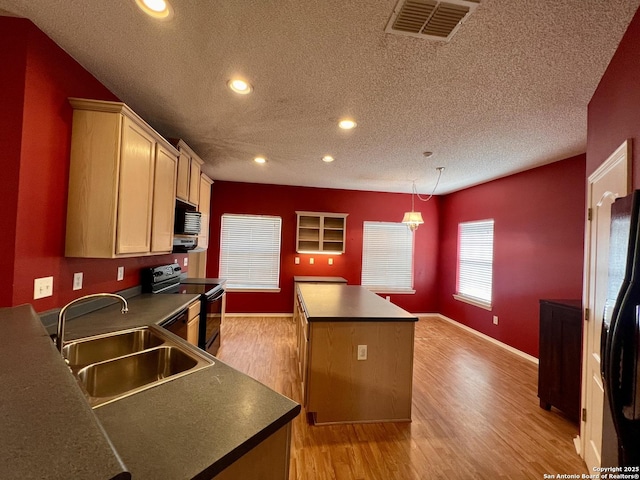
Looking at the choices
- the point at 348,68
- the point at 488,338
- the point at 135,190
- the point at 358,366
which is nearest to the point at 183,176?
the point at 135,190

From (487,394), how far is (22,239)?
3.93 meters

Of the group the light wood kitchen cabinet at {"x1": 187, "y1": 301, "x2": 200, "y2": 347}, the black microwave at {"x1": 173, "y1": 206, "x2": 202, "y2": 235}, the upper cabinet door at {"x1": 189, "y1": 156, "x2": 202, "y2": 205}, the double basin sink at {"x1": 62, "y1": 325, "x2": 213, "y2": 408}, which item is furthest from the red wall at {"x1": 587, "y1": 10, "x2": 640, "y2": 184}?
the upper cabinet door at {"x1": 189, "y1": 156, "x2": 202, "y2": 205}

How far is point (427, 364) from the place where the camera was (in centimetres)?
362

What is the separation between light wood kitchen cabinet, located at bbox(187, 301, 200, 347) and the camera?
8.87 feet

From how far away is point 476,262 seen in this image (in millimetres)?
5078

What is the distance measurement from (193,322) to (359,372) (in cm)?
166

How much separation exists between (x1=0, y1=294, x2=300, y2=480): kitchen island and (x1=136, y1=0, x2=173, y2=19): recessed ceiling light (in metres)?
1.56

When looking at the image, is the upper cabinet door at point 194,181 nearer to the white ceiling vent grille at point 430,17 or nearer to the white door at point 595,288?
the white ceiling vent grille at point 430,17

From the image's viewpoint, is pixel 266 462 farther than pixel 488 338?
No

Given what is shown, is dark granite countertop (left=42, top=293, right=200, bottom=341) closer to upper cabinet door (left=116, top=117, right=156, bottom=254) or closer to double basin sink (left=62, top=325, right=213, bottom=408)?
double basin sink (left=62, top=325, right=213, bottom=408)

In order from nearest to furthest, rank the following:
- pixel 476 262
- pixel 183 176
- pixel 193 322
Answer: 1. pixel 193 322
2. pixel 183 176
3. pixel 476 262

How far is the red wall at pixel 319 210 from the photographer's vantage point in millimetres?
5539

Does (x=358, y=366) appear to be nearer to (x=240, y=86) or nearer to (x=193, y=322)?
(x=193, y=322)

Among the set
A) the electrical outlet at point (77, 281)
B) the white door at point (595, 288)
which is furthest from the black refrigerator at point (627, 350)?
the electrical outlet at point (77, 281)
